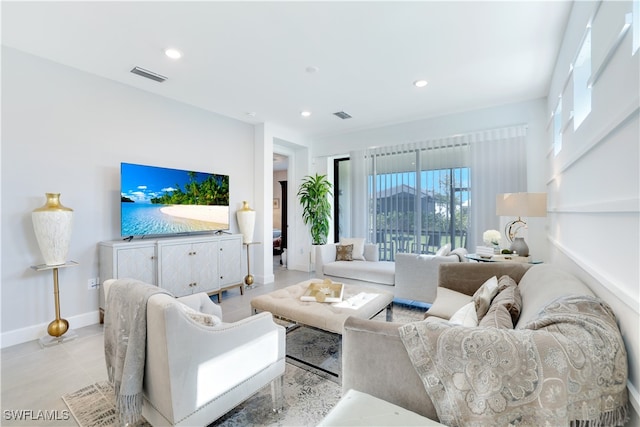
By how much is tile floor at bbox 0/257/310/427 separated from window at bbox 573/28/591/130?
367 centimetres

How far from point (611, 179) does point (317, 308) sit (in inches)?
74.4

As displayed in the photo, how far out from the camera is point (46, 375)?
2.12 metres

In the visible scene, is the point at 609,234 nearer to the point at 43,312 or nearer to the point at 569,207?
the point at 569,207

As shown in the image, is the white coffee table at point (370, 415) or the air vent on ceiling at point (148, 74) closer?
the white coffee table at point (370, 415)

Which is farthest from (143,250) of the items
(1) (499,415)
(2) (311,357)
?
(1) (499,415)

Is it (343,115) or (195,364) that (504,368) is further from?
(343,115)

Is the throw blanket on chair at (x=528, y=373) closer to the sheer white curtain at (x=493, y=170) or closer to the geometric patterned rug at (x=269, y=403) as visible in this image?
the geometric patterned rug at (x=269, y=403)

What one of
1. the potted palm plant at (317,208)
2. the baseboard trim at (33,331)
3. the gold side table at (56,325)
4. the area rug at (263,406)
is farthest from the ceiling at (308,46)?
the area rug at (263,406)

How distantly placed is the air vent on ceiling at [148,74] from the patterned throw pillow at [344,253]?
3.25 m

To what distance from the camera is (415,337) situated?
1062mm

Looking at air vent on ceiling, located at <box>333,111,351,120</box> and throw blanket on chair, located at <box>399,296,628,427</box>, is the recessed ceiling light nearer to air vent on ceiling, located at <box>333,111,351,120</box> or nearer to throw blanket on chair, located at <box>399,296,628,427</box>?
air vent on ceiling, located at <box>333,111,351,120</box>

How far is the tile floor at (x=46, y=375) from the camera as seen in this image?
5.65 feet

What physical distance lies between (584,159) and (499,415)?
165cm

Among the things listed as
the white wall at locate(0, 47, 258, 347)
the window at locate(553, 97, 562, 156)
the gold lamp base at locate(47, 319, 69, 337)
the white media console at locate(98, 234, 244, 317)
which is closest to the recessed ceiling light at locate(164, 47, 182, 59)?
the white wall at locate(0, 47, 258, 347)
